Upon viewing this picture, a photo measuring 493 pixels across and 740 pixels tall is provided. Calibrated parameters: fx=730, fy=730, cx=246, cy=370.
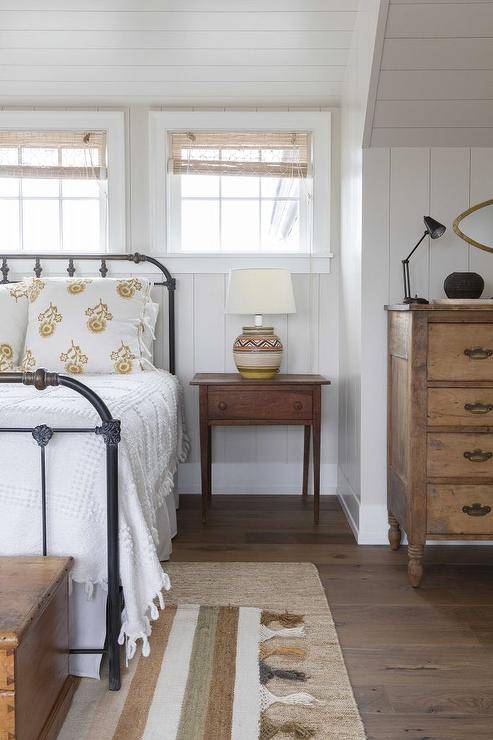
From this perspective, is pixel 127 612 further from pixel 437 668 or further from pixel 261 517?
pixel 261 517

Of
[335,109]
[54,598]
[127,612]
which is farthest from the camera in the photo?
[335,109]

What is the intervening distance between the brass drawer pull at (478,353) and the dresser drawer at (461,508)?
1.45ft

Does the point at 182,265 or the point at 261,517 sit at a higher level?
the point at 182,265

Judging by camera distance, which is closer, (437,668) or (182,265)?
(437,668)

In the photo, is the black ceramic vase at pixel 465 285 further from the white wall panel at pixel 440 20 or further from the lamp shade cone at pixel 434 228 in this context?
the white wall panel at pixel 440 20

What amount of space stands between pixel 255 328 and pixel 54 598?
2.07 m

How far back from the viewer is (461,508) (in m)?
2.50

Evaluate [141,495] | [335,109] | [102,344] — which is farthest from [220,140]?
[141,495]

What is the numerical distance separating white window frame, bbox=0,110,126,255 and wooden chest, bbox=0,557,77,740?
7.70 ft

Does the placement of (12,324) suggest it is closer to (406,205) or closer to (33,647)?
(406,205)

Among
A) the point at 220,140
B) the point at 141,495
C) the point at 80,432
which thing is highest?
the point at 220,140

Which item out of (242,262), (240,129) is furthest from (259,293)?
(240,129)

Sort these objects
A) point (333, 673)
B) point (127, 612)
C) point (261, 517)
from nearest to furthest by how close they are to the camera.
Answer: point (127, 612) < point (333, 673) < point (261, 517)

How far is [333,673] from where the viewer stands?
74.8 inches
